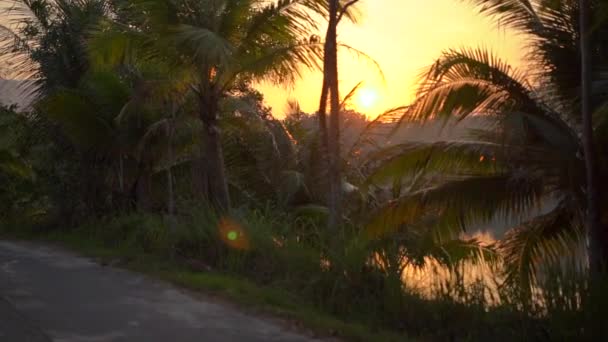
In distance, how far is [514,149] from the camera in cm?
978

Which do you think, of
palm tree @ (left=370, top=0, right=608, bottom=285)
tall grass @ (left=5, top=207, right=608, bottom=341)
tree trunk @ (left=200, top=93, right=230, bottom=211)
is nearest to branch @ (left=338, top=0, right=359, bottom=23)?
palm tree @ (left=370, top=0, right=608, bottom=285)

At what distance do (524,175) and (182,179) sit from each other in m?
12.1

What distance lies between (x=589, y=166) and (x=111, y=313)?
18.6ft

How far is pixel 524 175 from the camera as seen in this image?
960 cm

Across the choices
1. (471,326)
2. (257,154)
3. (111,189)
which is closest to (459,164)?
(471,326)

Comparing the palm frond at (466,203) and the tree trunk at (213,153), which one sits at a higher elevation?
the tree trunk at (213,153)

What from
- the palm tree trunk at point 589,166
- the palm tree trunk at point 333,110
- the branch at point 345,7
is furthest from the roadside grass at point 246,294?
the branch at point 345,7

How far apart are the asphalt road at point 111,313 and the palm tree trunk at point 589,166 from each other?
3.60 m

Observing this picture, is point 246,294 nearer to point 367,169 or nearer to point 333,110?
point 333,110

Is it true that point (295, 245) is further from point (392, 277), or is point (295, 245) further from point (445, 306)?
point (445, 306)

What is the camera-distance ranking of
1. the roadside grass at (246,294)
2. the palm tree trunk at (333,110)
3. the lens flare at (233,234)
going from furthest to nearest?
the lens flare at (233,234), the palm tree trunk at (333,110), the roadside grass at (246,294)

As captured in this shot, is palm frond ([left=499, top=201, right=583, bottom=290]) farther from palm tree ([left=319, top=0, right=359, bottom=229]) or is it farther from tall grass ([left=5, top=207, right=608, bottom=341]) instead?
palm tree ([left=319, top=0, right=359, bottom=229])

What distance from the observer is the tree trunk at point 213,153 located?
14883 millimetres

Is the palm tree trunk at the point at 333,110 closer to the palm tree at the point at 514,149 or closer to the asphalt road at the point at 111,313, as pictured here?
the palm tree at the point at 514,149
